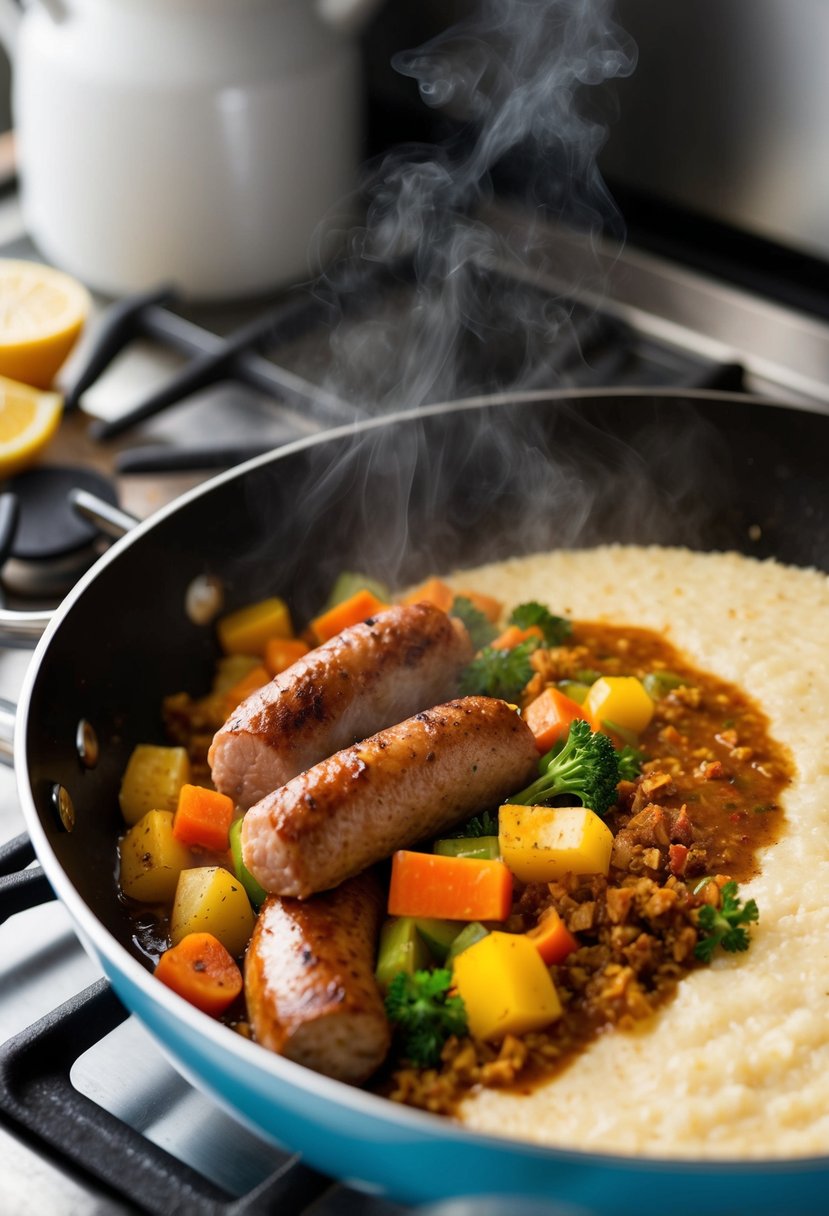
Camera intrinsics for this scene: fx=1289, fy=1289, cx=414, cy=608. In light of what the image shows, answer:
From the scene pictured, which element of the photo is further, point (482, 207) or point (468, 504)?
point (482, 207)

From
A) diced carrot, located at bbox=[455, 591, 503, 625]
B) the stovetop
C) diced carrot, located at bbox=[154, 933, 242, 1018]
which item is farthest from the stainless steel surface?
diced carrot, located at bbox=[154, 933, 242, 1018]

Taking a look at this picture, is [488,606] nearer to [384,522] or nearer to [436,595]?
[436,595]

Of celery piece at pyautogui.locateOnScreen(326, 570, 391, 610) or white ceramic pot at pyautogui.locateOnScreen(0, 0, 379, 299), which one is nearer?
celery piece at pyautogui.locateOnScreen(326, 570, 391, 610)

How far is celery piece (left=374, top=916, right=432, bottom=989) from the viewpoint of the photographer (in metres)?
1.71

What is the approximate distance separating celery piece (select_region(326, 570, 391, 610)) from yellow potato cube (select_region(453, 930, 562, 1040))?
98cm

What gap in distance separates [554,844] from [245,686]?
2.50ft

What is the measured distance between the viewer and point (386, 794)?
175 centimetres

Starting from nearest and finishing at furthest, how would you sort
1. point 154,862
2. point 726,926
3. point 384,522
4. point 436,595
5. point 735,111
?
point 726,926 → point 154,862 → point 436,595 → point 384,522 → point 735,111

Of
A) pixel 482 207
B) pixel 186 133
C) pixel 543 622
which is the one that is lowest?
pixel 543 622

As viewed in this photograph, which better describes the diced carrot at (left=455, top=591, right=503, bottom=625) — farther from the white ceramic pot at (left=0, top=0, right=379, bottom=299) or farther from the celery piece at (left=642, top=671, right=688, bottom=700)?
the white ceramic pot at (left=0, top=0, right=379, bottom=299)

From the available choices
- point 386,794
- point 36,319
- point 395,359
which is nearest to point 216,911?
point 386,794

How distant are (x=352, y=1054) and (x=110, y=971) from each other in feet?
1.00

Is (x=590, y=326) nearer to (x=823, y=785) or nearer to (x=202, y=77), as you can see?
(x=202, y=77)

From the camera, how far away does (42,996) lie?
188 cm
